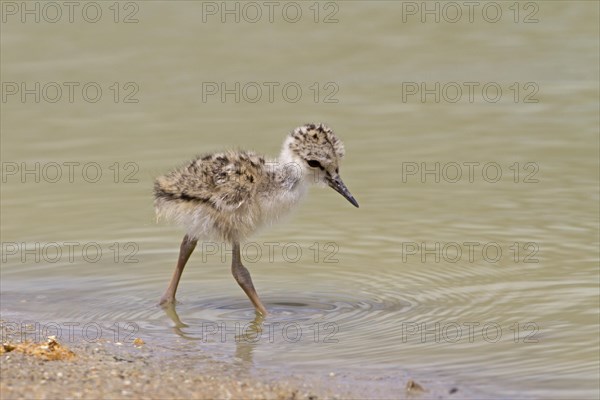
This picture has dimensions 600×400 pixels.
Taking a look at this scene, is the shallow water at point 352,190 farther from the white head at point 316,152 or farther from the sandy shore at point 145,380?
the white head at point 316,152

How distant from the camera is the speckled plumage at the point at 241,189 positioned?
7859 millimetres

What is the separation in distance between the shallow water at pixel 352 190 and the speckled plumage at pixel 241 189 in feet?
1.45

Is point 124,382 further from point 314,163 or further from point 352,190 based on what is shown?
point 352,190

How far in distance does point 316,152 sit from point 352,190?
8.34 feet

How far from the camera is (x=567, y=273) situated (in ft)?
27.3

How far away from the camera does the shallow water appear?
721cm

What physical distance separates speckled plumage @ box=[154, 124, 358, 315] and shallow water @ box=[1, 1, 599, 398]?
1.45 feet

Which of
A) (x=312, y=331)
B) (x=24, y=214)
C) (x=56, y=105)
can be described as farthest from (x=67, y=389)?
(x=56, y=105)

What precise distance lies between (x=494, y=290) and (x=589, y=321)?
2.80 ft

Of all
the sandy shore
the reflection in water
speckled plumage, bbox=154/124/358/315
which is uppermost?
speckled plumage, bbox=154/124/358/315

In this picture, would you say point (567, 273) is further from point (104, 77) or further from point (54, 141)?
point (104, 77)

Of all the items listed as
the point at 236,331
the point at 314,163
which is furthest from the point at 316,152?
the point at 236,331

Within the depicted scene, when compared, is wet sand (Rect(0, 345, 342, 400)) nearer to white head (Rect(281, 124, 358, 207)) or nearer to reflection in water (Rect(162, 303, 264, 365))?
reflection in water (Rect(162, 303, 264, 365))

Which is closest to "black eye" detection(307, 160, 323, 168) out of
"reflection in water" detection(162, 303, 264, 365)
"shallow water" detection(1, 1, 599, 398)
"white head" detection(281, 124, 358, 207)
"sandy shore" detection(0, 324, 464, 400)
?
"white head" detection(281, 124, 358, 207)
